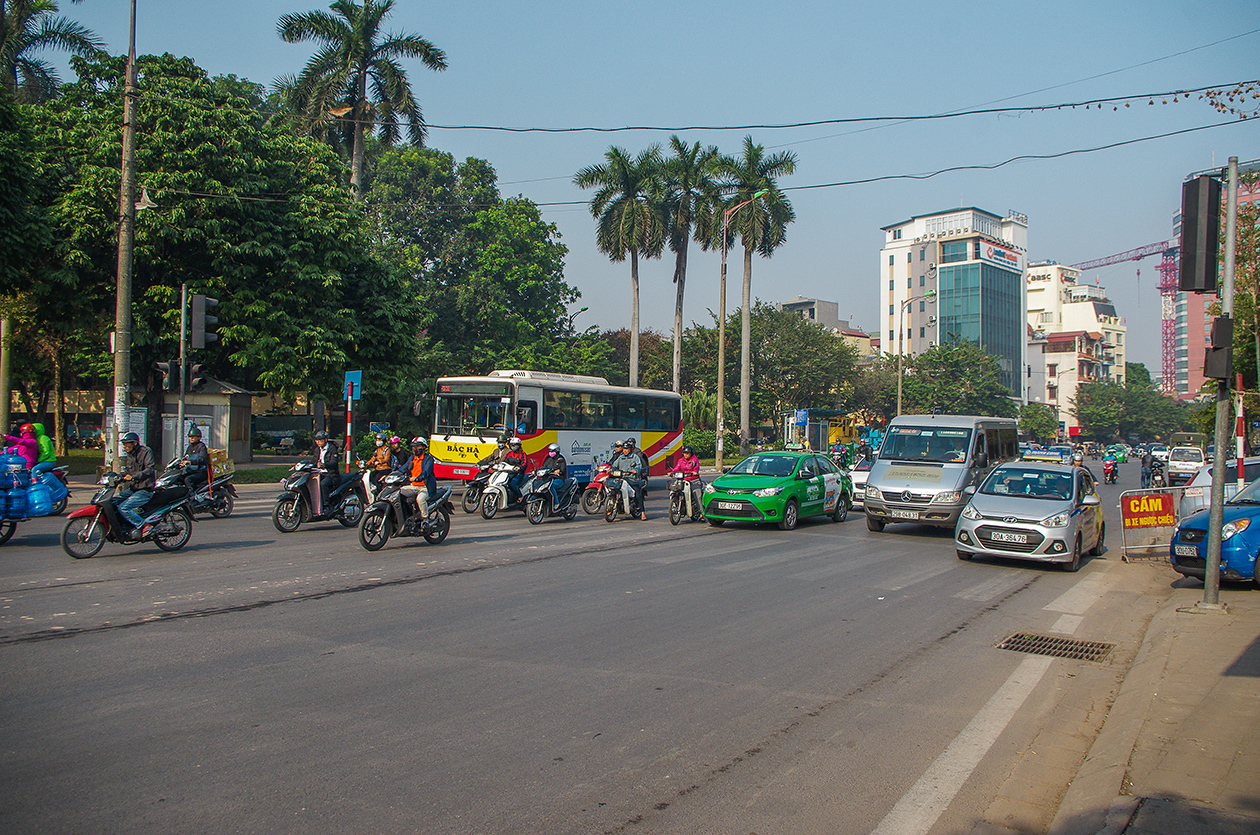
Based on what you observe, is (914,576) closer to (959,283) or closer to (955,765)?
(955,765)

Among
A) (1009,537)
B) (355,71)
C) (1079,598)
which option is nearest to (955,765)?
(1079,598)

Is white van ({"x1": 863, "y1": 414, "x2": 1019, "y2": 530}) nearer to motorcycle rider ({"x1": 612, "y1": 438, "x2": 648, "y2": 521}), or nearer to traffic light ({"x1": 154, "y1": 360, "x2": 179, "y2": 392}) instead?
motorcycle rider ({"x1": 612, "y1": 438, "x2": 648, "y2": 521})

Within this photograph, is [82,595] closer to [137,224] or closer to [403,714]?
[403,714]

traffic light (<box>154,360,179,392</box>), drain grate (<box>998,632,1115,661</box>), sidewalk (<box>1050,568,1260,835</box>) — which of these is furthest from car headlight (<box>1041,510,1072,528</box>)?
traffic light (<box>154,360,179,392</box>)

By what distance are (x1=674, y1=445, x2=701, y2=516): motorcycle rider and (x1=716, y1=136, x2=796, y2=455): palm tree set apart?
97.6ft

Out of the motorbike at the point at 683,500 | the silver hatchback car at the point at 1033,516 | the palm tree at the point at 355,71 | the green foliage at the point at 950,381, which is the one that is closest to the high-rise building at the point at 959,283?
the green foliage at the point at 950,381

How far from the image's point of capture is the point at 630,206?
48.8 metres

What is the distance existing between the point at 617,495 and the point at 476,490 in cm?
302

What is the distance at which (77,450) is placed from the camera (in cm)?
3966

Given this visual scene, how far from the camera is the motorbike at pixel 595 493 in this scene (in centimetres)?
1862

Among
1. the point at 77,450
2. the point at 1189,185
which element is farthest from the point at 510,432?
the point at 77,450

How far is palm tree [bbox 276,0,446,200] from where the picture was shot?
3769cm

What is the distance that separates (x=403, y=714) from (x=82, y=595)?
205 inches

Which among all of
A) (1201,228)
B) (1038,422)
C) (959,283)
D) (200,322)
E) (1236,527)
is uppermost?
(959,283)
